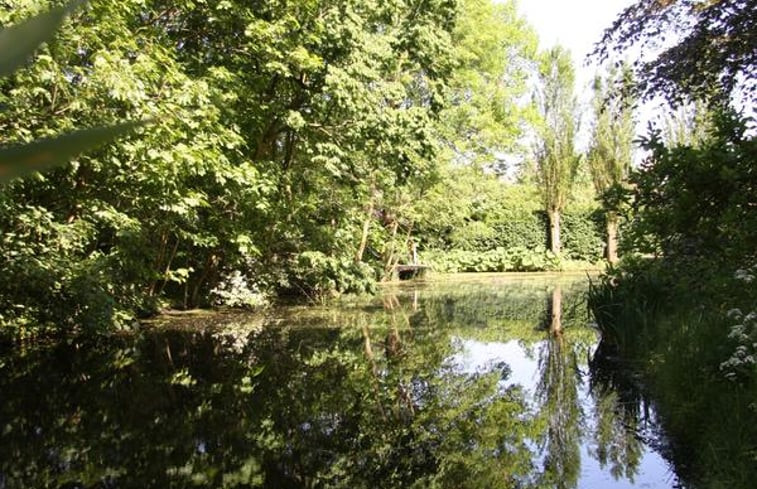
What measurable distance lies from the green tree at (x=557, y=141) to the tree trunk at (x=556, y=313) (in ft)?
34.2

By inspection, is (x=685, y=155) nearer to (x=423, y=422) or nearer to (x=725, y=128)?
(x=725, y=128)

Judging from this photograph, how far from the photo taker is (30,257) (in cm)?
789

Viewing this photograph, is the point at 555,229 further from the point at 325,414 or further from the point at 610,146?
the point at 325,414

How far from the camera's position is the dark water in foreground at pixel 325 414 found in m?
4.06

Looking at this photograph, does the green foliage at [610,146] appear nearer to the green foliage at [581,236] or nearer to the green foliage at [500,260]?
the green foliage at [581,236]

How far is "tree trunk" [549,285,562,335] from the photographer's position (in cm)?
1005

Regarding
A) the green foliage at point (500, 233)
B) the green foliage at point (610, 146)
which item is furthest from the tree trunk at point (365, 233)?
the green foliage at point (610, 146)

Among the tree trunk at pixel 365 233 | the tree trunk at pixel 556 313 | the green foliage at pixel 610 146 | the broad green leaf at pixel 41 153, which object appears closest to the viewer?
the broad green leaf at pixel 41 153

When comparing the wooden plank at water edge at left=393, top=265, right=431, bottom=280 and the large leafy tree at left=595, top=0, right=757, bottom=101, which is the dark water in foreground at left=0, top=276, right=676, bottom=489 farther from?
the wooden plank at water edge at left=393, top=265, right=431, bottom=280

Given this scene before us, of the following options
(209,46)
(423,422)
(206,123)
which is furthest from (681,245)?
(209,46)

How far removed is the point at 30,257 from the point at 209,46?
5.31 metres

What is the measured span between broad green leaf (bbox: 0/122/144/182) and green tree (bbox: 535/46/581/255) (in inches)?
1066

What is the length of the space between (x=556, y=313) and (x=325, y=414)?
7698mm

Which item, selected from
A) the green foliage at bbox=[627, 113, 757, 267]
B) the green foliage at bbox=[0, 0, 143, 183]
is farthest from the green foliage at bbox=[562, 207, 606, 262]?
the green foliage at bbox=[0, 0, 143, 183]
